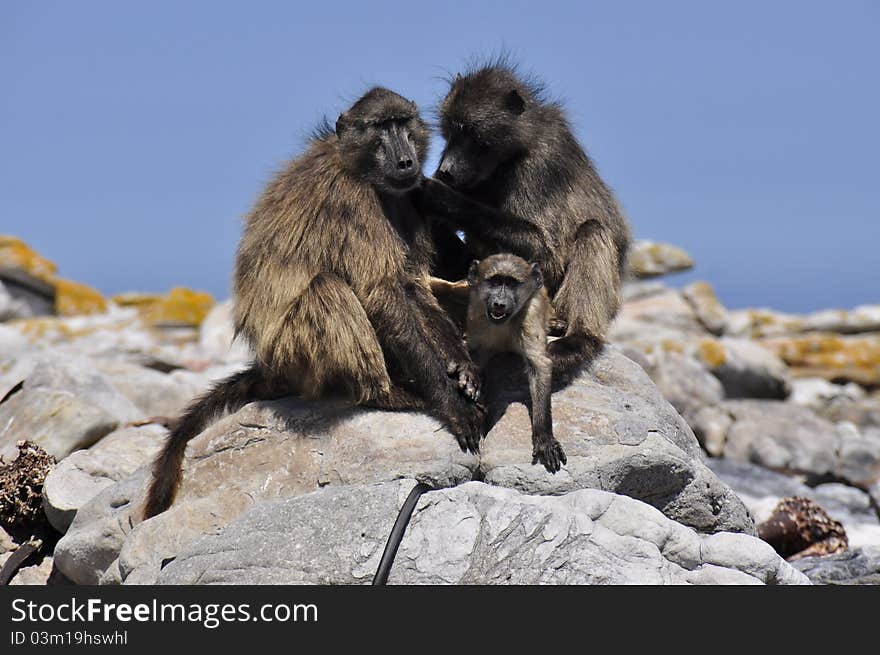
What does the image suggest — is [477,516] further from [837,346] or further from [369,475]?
[837,346]

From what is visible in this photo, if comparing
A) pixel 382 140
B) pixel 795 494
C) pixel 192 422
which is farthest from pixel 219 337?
pixel 382 140

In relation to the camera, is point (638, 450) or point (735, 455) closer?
point (638, 450)

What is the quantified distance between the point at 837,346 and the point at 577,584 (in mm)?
18400

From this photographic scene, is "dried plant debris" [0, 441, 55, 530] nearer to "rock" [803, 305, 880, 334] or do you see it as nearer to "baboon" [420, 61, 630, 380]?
"baboon" [420, 61, 630, 380]

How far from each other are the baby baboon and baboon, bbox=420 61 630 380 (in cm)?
30

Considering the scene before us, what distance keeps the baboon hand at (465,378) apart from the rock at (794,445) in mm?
8922

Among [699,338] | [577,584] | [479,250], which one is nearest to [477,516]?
[577,584]

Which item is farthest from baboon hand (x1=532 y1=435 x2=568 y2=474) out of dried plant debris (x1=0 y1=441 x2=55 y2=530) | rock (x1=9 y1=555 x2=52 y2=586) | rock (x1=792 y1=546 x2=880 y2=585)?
dried plant debris (x1=0 y1=441 x2=55 y2=530)

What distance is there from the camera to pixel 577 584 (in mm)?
5230

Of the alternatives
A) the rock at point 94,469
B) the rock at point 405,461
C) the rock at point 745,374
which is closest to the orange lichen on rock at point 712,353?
the rock at point 745,374

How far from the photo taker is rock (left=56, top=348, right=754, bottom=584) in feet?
20.7

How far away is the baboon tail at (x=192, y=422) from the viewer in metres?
6.84

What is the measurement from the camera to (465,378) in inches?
253
